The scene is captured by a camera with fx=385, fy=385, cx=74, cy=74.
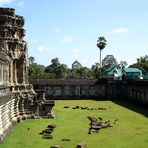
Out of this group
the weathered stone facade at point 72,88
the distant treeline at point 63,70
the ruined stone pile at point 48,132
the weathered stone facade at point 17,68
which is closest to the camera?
the ruined stone pile at point 48,132

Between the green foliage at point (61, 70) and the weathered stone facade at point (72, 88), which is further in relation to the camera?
the green foliage at point (61, 70)

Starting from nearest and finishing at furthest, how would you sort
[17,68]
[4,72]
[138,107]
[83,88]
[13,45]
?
1. [4,72]
2. [13,45]
3. [17,68]
4. [138,107]
5. [83,88]

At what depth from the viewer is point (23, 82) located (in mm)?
42500

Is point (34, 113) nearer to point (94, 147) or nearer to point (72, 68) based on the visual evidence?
point (94, 147)

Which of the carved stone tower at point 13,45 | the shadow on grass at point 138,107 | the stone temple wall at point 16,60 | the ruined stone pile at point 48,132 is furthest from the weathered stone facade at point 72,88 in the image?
the ruined stone pile at point 48,132

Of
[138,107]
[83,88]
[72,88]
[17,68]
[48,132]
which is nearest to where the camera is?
[48,132]

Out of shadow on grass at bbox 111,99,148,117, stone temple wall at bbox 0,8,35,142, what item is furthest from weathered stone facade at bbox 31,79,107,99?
stone temple wall at bbox 0,8,35,142

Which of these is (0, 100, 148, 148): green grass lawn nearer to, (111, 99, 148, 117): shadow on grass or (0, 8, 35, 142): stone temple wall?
(0, 8, 35, 142): stone temple wall

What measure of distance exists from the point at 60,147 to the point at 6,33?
21573 millimetres

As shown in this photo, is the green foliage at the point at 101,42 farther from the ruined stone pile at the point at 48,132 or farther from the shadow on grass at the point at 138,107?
the ruined stone pile at the point at 48,132

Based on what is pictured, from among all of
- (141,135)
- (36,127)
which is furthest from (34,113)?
(141,135)

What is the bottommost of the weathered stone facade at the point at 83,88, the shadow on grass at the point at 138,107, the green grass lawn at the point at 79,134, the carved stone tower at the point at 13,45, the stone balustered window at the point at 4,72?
the green grass lawn at the point at 79,134

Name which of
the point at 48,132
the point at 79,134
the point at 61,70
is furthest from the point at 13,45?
the point at 61,70

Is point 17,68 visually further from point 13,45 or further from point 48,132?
point 48,132
